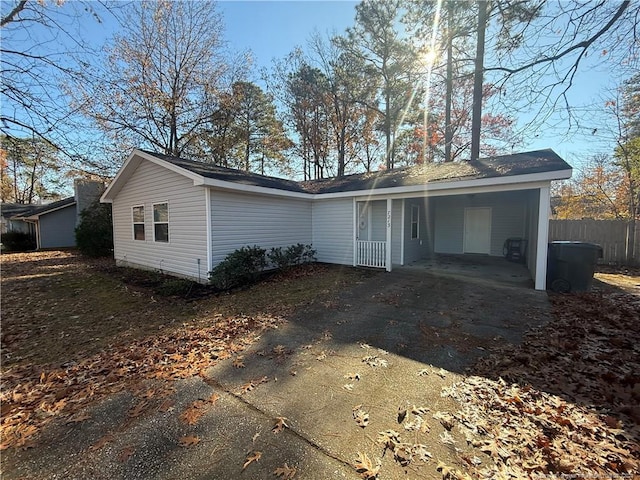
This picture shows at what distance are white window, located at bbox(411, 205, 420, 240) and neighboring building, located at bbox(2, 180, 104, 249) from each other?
62.7 feet

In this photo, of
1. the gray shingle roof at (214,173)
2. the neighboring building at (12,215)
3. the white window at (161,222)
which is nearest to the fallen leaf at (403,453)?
the gray shingle roof at (214,173)

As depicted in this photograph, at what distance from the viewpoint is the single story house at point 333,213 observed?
7.27 metres

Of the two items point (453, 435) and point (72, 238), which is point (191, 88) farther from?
point (453, 435)

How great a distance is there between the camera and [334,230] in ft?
33.5

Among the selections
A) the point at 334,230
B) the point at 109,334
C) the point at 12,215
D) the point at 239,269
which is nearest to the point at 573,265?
the point at 334,230

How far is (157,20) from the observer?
47.6 ft

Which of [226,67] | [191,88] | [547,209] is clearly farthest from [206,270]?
[226,67]

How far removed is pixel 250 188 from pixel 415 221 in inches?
267

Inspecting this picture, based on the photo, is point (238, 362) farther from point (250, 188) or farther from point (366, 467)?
point (250, 188)

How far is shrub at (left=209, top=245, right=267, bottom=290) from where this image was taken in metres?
7.14

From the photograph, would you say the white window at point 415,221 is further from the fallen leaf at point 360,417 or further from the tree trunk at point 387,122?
the fallen leaf at point 360,417

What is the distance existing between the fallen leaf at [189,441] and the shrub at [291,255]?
651 centimetres

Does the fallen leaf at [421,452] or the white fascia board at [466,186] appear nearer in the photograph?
the fallen leaf at [421,452]

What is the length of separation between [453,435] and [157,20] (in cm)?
2012
